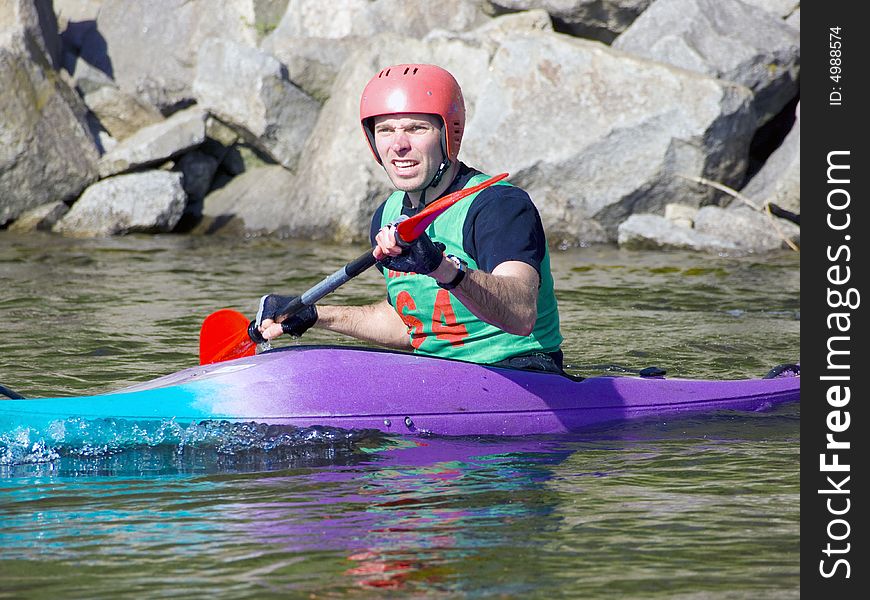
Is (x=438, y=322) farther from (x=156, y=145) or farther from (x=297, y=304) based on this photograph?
(x=156, y=145)

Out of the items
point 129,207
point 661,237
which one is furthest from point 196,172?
point 661,237

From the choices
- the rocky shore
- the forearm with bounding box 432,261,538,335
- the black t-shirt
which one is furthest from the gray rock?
→ the forearm with bounding box 432,261,538,335

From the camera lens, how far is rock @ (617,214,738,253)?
10.6 meters

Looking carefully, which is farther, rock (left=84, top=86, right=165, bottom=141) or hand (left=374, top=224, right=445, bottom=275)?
rock (left=84, top=86, right=165, bottom=141)

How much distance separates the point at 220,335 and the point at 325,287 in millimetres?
1020

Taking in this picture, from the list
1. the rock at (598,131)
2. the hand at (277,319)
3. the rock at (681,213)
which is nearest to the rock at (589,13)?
the rock at (598,131)

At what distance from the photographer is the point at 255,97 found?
12070 mm

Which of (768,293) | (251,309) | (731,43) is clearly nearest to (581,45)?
(731,43)

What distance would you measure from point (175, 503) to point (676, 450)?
178cm

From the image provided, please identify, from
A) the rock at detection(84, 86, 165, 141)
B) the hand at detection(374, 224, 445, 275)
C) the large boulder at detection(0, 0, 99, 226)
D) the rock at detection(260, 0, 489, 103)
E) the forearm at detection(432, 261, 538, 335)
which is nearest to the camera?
the hand at detection(374, 224, 445, 275)

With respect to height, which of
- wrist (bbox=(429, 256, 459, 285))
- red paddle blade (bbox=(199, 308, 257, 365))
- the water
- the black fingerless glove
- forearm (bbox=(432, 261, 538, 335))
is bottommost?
the water

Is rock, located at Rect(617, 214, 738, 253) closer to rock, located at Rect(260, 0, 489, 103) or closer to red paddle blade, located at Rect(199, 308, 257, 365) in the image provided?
rock, located at Rect(260, 0, 489, 103)

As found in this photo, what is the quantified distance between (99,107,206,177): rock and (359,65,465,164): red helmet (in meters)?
7.64

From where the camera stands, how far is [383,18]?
13.2 meters
